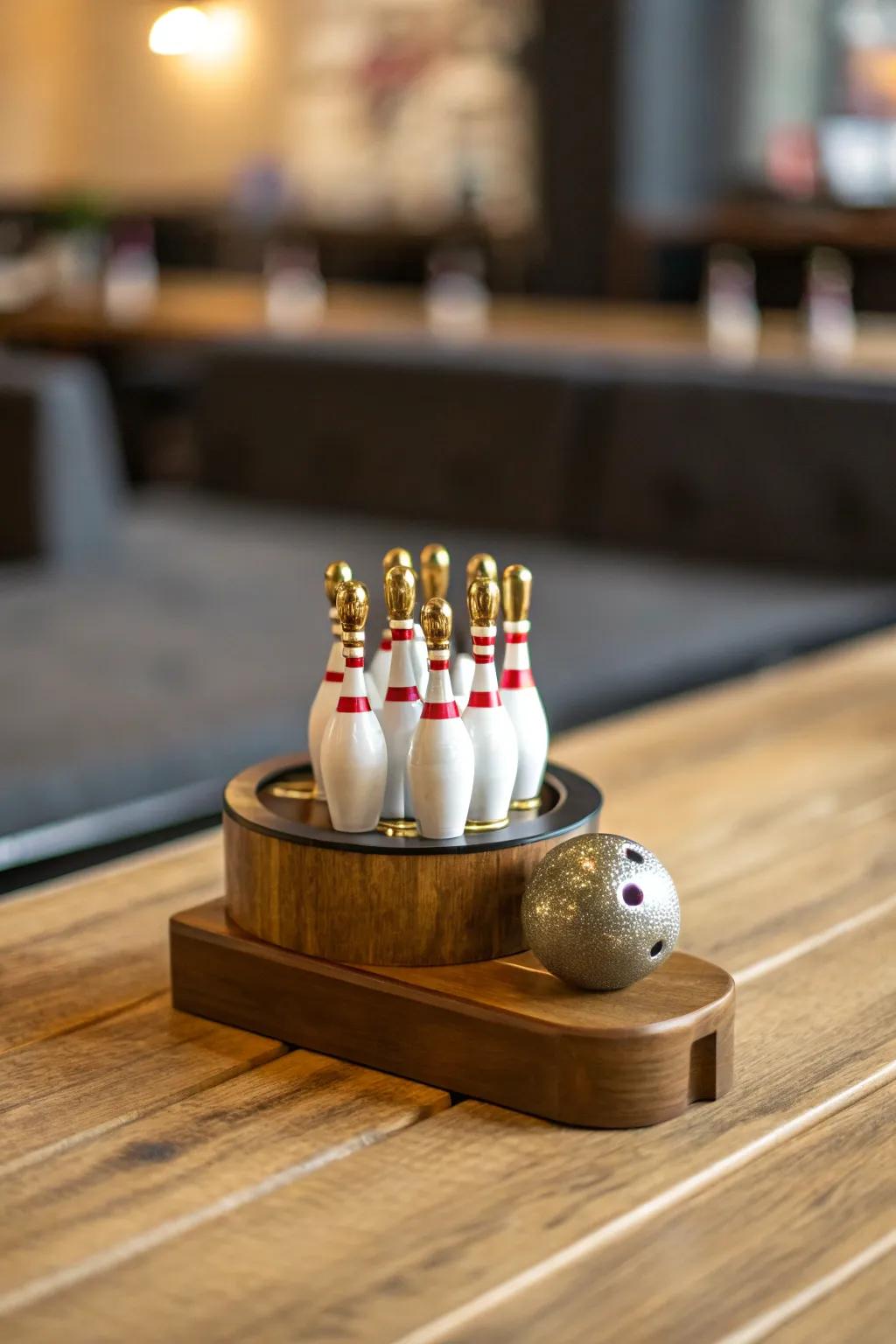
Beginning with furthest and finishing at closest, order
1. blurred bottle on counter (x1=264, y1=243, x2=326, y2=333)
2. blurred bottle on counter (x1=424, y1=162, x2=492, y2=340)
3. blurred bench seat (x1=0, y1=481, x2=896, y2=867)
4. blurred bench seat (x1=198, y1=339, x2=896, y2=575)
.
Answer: blurred bottle on counter (x1=424, y1=162, x2=492, y2=340) → blurred bottle on counter (x1=264, y1=243, x2=326, y2=333) → blurred bench seat (x1=198, y1=339, x2=896, y2=575) → blurred bench seat (x1=0, y1=481, x2=896, y2=867)

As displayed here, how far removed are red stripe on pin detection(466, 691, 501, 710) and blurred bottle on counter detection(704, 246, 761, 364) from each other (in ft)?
7.29

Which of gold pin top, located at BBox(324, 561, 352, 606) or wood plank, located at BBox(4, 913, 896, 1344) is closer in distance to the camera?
wood plank, located at BBox(4, 913, 896, 1344)

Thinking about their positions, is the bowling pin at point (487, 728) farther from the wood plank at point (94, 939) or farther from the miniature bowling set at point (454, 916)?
the wood plank at point (94, 939)

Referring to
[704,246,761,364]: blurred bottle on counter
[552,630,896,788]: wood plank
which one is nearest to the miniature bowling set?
[552,630,896,788]: wood plank

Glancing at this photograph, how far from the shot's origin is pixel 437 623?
3.34 feet

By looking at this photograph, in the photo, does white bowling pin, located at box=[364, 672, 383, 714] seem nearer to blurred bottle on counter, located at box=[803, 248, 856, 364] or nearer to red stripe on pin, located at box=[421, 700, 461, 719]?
red stripe on pin, located at box=[421, 700, 461, 719]

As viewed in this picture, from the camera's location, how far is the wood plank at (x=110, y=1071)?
3.14 feet

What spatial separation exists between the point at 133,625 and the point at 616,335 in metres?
1.83

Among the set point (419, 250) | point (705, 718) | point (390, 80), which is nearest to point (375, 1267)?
point (705, 718)

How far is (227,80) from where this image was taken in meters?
7.97

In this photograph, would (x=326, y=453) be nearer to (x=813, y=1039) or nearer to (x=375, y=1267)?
(x=813, y=1039)

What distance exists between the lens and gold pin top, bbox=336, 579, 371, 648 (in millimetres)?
1045

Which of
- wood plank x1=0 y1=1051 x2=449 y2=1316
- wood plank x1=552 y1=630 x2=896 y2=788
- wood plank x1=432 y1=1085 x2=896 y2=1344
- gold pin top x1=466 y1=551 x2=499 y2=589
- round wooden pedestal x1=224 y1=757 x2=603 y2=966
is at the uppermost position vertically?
gold pin top x1=466 y1=551 x2=499 y2=589

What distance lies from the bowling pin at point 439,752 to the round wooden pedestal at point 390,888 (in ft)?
0.05
